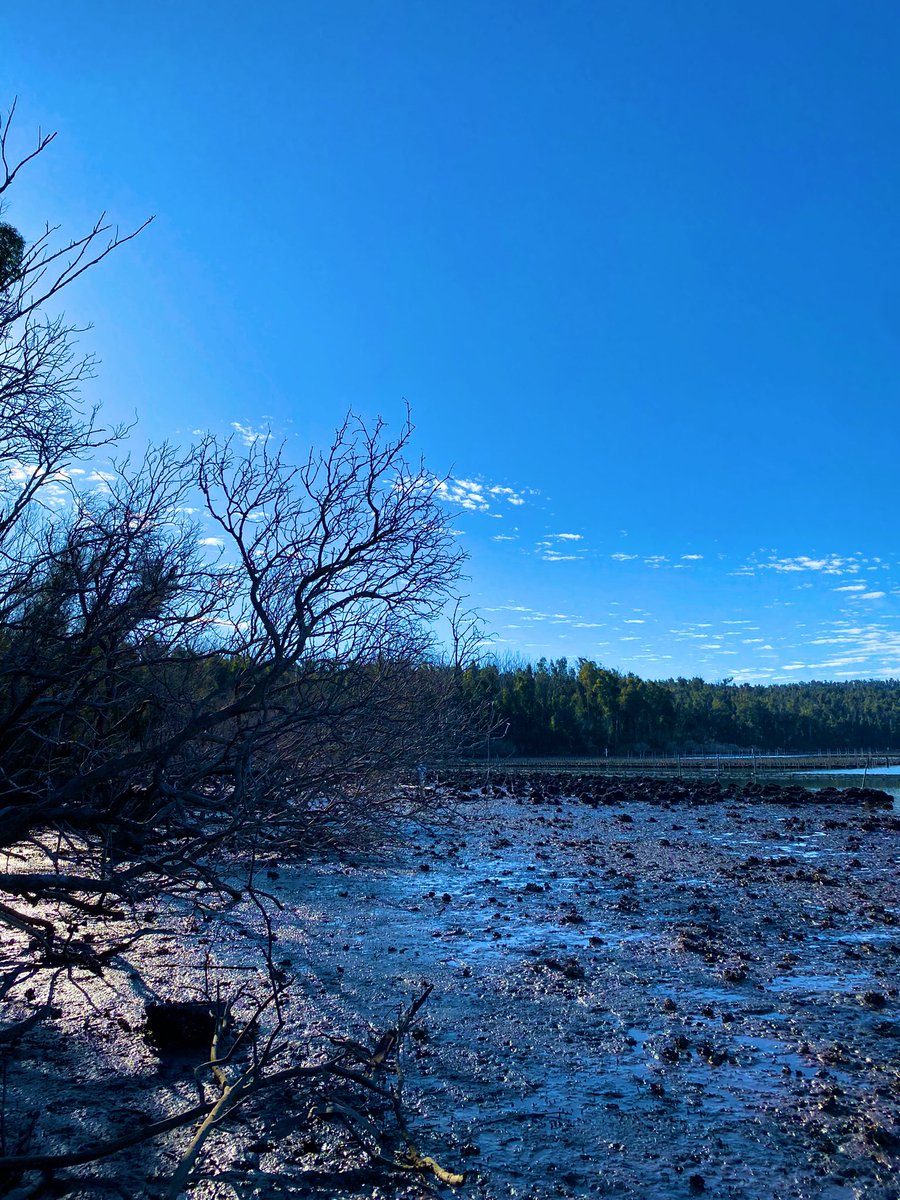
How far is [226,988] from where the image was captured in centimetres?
937

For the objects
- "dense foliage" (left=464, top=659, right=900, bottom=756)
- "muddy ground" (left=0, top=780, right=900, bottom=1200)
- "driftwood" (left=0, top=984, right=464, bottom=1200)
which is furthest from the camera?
"dense foliage" (left=464, top=659, right=900, bottom=756)

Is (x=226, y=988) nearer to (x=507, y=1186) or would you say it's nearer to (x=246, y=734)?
(x=246, y=734)

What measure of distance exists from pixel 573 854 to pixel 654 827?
334 inches

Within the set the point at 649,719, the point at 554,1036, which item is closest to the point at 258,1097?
the point at 554,1036

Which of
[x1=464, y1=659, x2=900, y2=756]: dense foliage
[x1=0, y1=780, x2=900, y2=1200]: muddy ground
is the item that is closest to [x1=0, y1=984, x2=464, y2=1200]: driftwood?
[x1=0, y1=780, x2=900, y2=1200]: muddy ground

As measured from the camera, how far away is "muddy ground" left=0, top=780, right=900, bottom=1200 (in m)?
5.58

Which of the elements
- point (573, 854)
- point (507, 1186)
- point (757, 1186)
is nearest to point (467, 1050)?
point (507, 1186)

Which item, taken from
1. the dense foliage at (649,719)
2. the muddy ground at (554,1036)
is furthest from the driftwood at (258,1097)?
the dense foliage at (649,719)

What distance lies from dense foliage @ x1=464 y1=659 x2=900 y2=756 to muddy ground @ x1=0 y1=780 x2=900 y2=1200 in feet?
175

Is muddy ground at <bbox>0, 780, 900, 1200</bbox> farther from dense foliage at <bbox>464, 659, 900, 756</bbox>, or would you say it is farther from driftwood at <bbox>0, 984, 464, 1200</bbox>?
dense foliage at <bbox>464, 659, 900, 756</bbox>

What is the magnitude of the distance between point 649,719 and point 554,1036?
112526 millimetres

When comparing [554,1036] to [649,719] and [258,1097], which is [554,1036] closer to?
[258,1097]

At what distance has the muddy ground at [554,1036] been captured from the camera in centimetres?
558

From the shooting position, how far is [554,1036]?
26.7 feet
